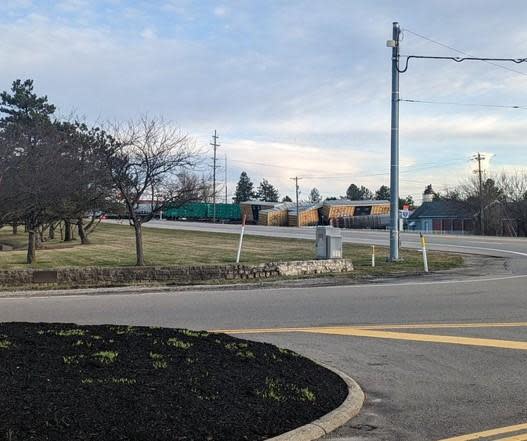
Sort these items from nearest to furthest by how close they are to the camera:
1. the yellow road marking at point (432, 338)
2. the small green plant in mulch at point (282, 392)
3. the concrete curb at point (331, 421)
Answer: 1. the concrete curb at point (331, 421)
2. the small green plant in mulch at point (282, 392)
3. the yellow road marking at point (432, 338)

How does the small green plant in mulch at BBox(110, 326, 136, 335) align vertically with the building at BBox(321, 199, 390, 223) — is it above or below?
below

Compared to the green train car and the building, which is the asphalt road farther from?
the building

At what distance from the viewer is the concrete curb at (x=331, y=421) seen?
4590mm

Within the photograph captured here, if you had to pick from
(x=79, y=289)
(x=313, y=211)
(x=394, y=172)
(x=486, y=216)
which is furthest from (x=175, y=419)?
(x=313, y=211)

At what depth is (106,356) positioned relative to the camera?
616 cm

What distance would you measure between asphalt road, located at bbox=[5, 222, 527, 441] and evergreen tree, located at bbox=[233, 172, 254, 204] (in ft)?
434

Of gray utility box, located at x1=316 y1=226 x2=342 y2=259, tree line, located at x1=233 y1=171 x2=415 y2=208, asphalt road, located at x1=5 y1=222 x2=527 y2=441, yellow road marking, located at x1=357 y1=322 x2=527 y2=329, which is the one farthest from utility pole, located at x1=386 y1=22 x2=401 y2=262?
Result: tree line, located at x1=233 y1=171 x2=415 y2=208

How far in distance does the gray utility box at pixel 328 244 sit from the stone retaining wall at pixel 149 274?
1.46 m

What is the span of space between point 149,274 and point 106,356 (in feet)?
36.0

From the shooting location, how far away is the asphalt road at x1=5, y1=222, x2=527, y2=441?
5.43m

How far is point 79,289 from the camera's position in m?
15.1

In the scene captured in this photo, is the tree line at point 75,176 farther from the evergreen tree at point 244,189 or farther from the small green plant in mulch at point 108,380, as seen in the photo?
the evergreen tree at point 244,189

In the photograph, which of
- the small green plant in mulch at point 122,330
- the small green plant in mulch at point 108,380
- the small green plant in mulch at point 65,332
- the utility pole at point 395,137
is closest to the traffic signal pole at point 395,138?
the utility pole at point 395,137

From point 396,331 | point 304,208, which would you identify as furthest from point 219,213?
point 396,331
